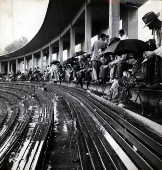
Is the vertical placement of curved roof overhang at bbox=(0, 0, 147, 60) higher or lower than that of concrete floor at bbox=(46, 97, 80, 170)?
higher

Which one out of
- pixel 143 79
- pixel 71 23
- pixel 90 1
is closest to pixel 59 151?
pixel 143 79

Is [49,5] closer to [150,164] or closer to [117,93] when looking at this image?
[117,93]

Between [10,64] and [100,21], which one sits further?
[10,64]

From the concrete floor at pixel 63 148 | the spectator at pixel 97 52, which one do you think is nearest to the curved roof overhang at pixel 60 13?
the spectator at pixel 97 52

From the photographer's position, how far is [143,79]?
18.3ft

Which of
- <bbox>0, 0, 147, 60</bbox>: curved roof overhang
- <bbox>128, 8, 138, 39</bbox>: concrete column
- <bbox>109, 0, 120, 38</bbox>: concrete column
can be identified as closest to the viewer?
<bbox>109, 0, 120, 38</bbox>: concrete column

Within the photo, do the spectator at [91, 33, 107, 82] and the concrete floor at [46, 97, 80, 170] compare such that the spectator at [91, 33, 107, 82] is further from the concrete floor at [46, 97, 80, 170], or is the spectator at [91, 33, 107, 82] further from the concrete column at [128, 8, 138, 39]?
the concrete column at [128, 8, 138, 39]

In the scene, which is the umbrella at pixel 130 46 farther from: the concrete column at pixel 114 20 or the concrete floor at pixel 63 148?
the concrete column at pixel 114 20

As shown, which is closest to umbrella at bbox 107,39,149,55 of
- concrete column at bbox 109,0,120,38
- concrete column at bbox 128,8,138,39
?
concrete column at bbox 109,0,120,38

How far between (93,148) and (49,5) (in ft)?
42.4

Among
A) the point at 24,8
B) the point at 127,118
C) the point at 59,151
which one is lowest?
the point at 59,151

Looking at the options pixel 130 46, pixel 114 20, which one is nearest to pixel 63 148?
pixel 130 46

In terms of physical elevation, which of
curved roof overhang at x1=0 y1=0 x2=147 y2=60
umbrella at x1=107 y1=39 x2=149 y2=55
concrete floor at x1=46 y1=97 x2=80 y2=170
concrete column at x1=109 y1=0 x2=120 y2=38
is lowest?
concrete floor at x1=46 y1=97 x2=80 y2=170

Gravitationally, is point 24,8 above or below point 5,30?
above
